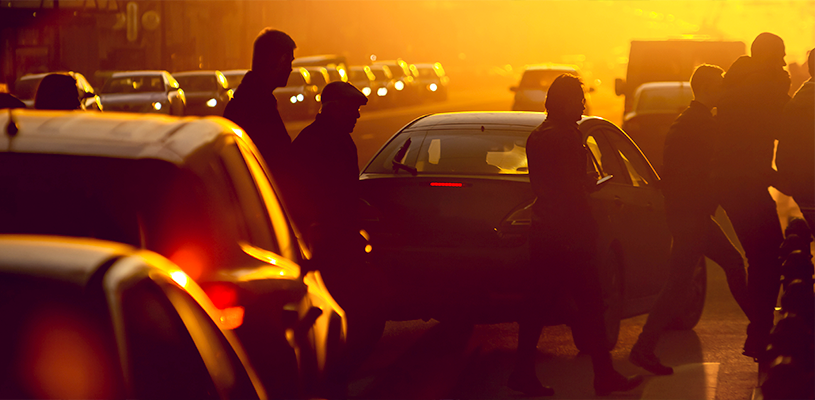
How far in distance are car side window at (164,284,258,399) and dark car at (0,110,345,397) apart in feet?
0.70

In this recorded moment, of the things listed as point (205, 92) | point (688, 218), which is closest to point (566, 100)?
point (688, 218)

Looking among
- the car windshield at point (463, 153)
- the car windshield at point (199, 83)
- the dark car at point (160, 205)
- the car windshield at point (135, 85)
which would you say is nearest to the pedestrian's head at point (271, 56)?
the car windshield at point (463, 153)

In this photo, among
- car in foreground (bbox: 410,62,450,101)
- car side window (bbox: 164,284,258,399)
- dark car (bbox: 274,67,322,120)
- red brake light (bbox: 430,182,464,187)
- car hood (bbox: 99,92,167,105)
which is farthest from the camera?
car in foreground (bbox: 410,62,450,101)

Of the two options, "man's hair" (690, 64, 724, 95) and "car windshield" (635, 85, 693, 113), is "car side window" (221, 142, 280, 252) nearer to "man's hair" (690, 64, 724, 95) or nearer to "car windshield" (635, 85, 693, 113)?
"man's hair" (690, 64, 724, 95)

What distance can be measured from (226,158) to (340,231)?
2134 mm

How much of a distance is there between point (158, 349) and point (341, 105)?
3.31 m

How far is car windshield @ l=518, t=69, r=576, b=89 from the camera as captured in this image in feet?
93.0

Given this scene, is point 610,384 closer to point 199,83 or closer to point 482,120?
point 482,120

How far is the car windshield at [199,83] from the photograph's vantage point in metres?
30.4

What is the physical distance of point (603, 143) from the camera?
6902 mm

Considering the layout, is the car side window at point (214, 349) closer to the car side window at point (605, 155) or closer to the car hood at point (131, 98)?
the car side window at point (605, 155)

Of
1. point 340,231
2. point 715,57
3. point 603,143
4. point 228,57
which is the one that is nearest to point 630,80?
point 715,57

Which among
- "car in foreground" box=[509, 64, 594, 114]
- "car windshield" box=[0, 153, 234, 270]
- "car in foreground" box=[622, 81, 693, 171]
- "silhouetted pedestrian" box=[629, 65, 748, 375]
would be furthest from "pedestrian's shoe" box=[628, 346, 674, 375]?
"car in foreground" box=[509, 64, 594, 114]

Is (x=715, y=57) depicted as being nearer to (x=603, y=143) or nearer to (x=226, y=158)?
(x=603, y=143)
